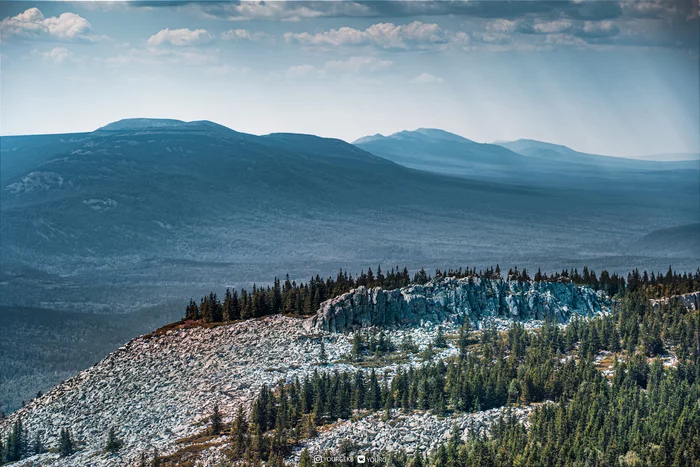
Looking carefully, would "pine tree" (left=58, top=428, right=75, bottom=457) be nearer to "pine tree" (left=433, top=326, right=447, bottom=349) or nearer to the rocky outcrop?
"pine tree" (left=433, top=326, right=447, bottom=349)

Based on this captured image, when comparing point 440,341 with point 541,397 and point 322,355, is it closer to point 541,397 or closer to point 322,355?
point 322,355

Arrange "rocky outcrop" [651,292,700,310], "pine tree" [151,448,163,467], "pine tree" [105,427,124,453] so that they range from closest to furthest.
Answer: "pine tree" [151,448,163,467]
"pine tree" [105,427,124,453]
"rocky outcrop" [651,292,700,310]

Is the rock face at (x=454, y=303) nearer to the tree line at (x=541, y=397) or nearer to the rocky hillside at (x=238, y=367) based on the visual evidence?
the rocky hillside at (x=238, y=367)

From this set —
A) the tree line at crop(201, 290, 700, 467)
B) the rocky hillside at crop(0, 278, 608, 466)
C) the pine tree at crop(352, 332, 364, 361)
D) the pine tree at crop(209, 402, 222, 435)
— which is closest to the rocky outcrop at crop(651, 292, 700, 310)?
the rocky hillside at crop(0, 278, 608, 466)

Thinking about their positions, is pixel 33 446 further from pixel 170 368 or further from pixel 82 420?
pixel 170 368

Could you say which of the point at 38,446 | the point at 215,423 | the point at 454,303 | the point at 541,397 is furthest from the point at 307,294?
the point at 541,397

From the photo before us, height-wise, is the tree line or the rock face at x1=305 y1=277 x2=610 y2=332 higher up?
the rock face at x1=305 y1=277 x2=610 y2=332
